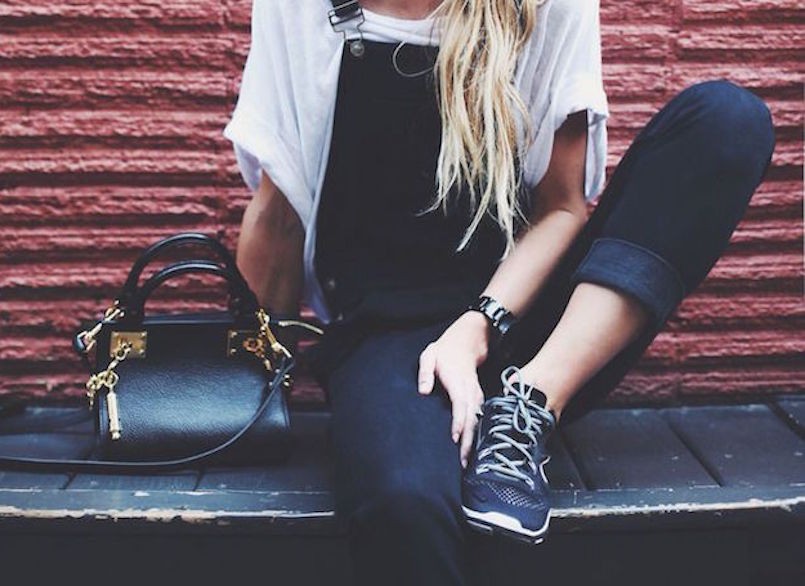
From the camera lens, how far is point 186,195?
2.67m

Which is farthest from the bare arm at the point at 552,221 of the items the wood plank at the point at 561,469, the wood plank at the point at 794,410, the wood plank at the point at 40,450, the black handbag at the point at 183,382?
the wood plank at the point at 40,450

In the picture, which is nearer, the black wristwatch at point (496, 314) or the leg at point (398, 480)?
the leg at point (398, 480)

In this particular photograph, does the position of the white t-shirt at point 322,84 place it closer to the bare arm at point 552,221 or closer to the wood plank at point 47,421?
the bare arm at point 552,221

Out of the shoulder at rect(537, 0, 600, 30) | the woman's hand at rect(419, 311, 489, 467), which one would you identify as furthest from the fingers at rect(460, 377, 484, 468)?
the shoulder at rect(537, 0, 600, 30)

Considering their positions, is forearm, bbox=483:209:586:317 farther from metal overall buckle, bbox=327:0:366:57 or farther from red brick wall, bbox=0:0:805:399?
Answer: red brick wall, bbox=0:0:805:399

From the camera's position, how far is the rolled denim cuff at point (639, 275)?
190 cm

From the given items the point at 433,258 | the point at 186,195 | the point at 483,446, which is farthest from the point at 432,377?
the point at 186,195

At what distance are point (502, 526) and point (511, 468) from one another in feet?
0.33

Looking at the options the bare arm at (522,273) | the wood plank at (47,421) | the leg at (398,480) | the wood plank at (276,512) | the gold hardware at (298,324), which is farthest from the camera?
the wood plank at (47,421)

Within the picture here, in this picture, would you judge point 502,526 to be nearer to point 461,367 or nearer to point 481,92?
point 461,367

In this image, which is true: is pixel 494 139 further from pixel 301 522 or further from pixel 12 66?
pixel 12 66

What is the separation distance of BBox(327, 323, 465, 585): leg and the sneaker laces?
0.21 ft

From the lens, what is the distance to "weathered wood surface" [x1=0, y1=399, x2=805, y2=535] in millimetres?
2012

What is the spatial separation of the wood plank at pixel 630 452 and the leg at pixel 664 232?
12.3 inches
